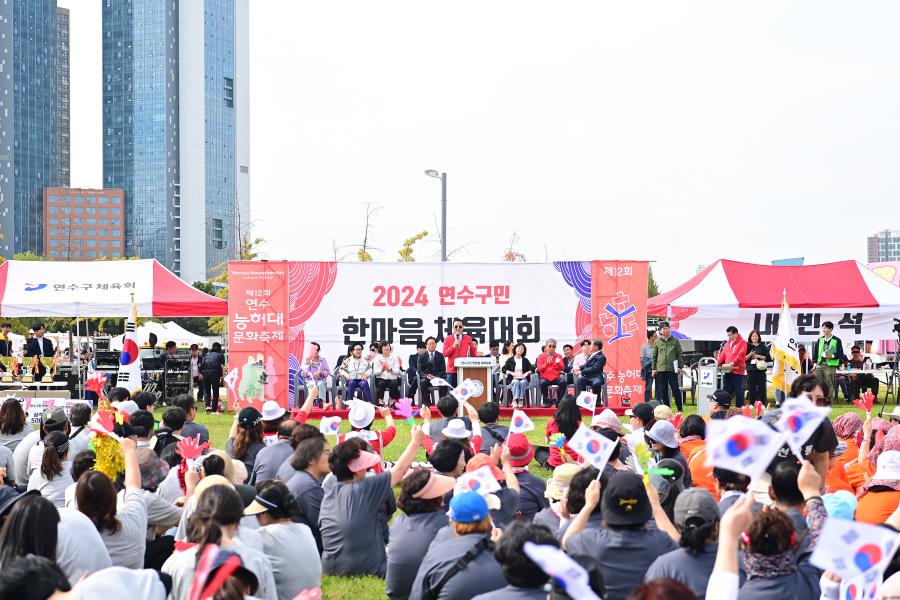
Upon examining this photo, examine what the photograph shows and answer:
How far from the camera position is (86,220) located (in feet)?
388

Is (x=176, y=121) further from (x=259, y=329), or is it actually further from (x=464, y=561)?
(x=464, y=561)

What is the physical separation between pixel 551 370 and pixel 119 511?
41.8ft

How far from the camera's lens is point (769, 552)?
12.4ft

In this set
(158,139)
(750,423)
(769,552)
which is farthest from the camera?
(158,139)

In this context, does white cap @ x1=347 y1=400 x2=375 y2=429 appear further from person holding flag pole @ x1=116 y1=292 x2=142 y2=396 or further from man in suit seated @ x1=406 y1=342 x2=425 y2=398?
man in suit seated @ x1=406 y1=342 x2=425 y2=398

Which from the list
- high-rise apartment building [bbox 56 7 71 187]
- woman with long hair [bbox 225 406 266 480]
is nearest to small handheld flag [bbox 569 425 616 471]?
woman with long hair [bbox 225 406 266 480]

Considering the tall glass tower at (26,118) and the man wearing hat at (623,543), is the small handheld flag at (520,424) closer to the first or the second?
the man wearing hat at (623,543)

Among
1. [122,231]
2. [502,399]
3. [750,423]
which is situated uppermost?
[122,231]

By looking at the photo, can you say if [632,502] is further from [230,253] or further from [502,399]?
[230,253]

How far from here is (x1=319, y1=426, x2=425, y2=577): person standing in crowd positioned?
607 centimetres

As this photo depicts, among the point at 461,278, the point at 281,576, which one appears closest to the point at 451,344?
the point at 461,278

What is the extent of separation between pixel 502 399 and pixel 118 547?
13.2 m

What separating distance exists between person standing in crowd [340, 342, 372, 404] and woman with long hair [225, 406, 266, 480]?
8.98 metres

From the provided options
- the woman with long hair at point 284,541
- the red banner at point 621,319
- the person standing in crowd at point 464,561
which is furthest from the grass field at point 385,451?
the person standing in crowd at point 464,561
